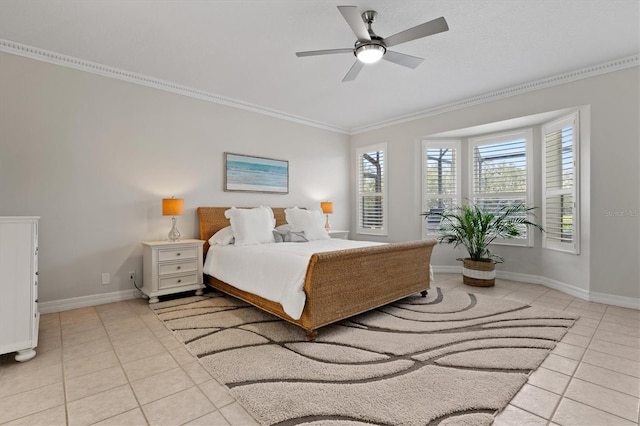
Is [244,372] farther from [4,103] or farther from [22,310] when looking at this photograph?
[4,103]

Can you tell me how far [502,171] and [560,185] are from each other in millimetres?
862

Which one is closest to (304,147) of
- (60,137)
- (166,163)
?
(166,163)

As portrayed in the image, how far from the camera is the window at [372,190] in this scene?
19.0 ft

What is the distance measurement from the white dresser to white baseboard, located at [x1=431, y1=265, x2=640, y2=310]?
5058mm

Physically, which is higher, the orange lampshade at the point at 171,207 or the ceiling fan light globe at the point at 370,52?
the ceiling fan light globe at the point at 370,52

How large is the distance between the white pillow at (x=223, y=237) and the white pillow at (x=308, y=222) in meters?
0.94

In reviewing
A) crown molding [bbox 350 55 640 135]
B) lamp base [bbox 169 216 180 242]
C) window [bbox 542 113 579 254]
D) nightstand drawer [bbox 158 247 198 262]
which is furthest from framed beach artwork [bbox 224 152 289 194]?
window [bbox 542 113 579 254]

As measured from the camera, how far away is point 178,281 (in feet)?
11.8

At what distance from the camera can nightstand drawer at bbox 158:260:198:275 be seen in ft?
11.5

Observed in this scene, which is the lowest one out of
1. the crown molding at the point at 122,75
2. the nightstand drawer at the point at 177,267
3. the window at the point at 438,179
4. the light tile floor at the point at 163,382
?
the light tile floor at the point at 163,382

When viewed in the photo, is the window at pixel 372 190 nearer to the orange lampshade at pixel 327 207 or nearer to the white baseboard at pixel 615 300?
the orange lampshade at pixel 327 207

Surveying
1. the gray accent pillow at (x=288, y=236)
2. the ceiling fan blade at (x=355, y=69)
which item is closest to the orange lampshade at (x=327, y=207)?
the gray accent pillow at (x=288, y=236)

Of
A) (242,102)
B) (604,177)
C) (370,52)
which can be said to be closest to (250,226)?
(242,102)

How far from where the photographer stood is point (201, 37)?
2.88 m
